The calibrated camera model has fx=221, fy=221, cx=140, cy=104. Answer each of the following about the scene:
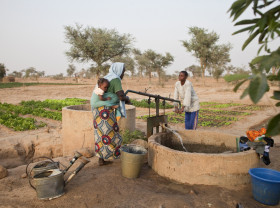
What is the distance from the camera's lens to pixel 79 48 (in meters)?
21.4

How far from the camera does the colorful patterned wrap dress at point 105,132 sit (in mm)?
3564

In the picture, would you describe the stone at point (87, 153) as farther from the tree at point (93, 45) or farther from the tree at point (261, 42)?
the tree at point (93, 45)

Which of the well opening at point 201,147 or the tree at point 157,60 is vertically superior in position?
the tree at point 157,60

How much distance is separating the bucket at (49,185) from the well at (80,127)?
212 centimetres

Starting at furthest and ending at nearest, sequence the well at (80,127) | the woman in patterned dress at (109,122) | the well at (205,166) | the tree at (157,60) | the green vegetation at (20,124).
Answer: the tree at (157,60) < the green vegetation at (20,124) < the well at (80,127) < the woman in patterned dress at (109,122) < the well at (205,166)

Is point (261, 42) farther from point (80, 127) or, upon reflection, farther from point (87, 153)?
point (80, 127)

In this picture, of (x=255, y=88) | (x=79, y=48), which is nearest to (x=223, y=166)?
(x=255, y=88)

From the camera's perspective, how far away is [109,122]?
3.60 meters

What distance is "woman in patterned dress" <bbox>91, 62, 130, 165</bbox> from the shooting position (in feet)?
11.6

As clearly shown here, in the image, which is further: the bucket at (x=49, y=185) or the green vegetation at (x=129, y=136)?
the green vegetation at (x=129, y=136)

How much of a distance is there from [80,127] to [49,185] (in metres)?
2.34

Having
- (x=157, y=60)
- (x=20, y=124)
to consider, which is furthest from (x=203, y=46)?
(x=20, y=124)

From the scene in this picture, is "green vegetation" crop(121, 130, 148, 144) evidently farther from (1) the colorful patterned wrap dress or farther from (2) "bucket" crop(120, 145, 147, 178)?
(2) "bucket" crop(120, 145, 147, 178)

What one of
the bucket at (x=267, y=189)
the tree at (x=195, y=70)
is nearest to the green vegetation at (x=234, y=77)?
the bucket at (x=267, y=189)
